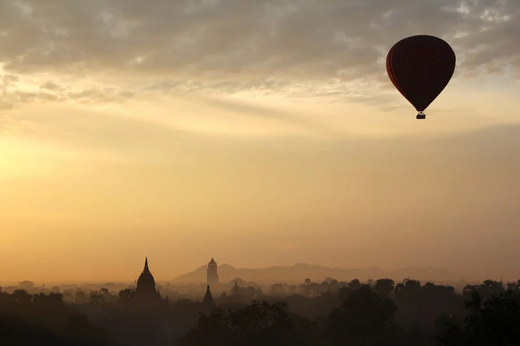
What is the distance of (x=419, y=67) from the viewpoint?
67.6m

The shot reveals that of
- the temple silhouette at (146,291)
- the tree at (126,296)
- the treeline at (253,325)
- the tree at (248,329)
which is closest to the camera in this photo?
the treeline at (253,325)

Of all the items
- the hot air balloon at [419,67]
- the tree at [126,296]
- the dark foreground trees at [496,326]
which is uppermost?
the hot air balloon at [419,67]

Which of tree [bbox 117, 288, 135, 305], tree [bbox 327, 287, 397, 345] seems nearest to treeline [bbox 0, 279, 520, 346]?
tree [bbox 327, 287, 397, 345]

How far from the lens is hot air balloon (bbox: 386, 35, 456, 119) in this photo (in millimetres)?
67625

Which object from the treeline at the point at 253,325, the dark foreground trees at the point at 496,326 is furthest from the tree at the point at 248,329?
the dark foreground trees at the point at 496,326

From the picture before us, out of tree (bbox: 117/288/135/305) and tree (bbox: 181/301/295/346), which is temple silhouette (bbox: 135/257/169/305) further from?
tree (bbox: 181/301/295/346)

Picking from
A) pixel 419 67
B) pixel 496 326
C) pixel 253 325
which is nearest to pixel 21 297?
pixel 253 325

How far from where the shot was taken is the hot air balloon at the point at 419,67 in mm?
67625

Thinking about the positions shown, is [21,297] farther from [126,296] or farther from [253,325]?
[253,325]

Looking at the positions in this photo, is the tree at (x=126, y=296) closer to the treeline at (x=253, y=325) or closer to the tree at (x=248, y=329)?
the treeline at (x=253, y=325)

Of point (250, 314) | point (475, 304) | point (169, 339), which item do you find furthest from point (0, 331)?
point (475, 304)

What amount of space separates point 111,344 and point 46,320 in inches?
410

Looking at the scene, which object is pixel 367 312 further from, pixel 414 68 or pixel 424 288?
pixel 424 288

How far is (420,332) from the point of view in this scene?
102 meters
